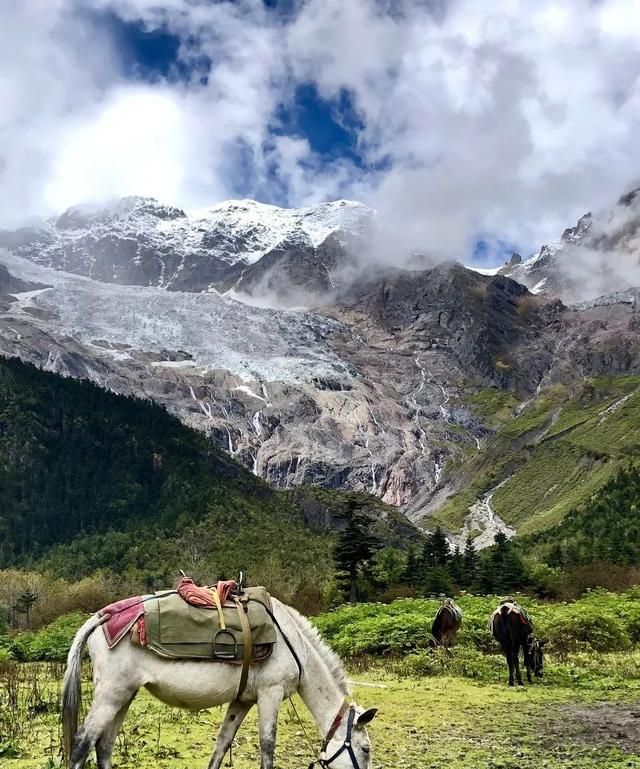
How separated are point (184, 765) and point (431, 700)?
24.3ft

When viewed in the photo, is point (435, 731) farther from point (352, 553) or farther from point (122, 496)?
point (122, 496)

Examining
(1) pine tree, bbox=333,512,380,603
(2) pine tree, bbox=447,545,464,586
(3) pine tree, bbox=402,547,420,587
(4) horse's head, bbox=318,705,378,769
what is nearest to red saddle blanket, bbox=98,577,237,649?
(4) horse's head, bbox=318,705,378,769

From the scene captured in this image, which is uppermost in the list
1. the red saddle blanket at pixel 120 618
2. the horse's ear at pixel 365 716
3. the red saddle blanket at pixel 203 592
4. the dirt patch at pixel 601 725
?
the red saddle blanket at pixel 203 592

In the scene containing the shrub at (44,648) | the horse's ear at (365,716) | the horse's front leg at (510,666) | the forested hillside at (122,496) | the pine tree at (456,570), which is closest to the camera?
the horse's ear at (365,716)

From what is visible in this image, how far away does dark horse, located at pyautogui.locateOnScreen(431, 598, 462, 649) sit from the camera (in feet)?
76.4

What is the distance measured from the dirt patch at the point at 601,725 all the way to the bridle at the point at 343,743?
5.75 m

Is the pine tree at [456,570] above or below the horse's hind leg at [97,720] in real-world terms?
below

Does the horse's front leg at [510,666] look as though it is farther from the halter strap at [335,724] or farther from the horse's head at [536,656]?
the halter strap at [335,724]

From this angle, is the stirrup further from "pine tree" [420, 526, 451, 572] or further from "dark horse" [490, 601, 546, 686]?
"pine tree" [420, 526, 451, 572]

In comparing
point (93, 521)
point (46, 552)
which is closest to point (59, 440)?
point (93, 521)

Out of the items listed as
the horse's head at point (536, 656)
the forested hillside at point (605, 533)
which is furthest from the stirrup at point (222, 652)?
the forested hillside at point (605, 533)

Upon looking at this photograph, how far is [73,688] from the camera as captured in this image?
827 centimetres

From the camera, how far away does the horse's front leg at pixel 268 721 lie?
26.7 ft

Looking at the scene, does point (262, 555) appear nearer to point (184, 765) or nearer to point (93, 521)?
point (93, 521)
